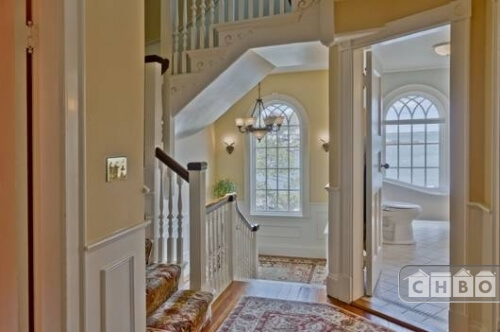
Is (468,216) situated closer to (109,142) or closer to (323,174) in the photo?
(109,142)

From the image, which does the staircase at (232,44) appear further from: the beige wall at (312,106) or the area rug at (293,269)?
the area rug at (293,269)

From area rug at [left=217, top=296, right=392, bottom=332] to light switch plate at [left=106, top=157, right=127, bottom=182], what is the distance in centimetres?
160

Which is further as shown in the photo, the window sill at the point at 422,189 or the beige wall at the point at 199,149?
the window sill at the point at 422,189

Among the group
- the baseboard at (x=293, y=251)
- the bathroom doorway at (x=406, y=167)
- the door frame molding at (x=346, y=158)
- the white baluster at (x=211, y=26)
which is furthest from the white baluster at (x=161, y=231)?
the baseboard at (x=293, y=251)

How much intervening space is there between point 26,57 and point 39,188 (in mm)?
451

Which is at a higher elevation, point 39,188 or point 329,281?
point 39,188

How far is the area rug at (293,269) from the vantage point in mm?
5590

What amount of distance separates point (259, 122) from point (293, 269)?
8.11 feet

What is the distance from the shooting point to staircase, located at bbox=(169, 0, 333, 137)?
3.41 meters

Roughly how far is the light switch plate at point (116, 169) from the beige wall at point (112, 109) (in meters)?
0.02

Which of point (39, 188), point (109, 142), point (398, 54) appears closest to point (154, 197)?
point (109, 142)

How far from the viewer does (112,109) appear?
1.56m

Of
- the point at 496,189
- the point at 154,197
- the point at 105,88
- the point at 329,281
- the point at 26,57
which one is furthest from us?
the point at 329,281

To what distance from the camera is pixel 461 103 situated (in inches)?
94.0
